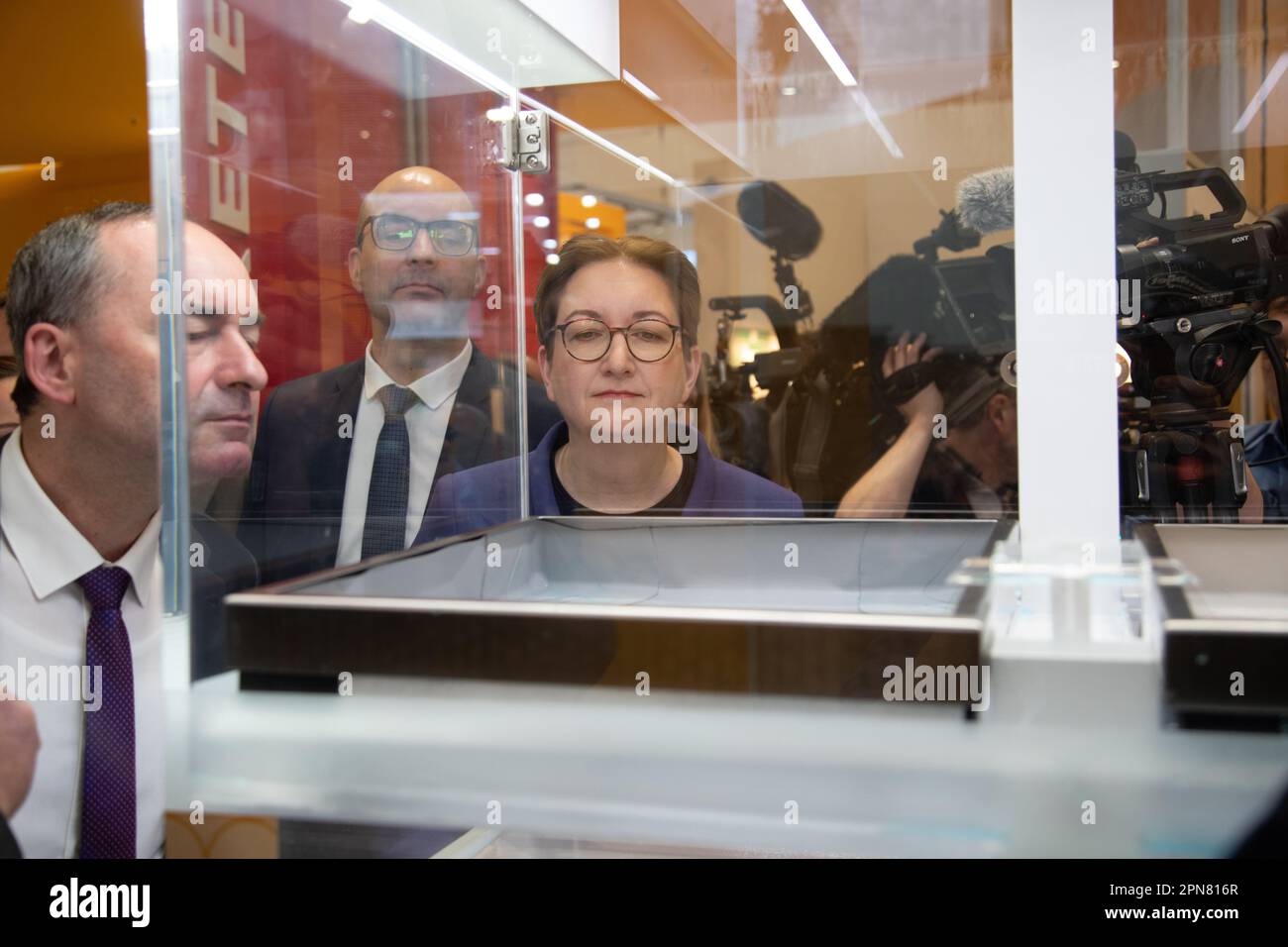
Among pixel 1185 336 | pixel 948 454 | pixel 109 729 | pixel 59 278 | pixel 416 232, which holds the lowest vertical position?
pixel 109 729

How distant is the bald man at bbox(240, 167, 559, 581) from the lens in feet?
5.04

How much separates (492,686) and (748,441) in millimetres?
1171

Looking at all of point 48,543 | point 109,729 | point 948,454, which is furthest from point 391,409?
point 948,454

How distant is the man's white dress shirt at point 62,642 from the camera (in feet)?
4.22

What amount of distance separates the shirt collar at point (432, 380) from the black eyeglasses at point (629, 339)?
211 mm

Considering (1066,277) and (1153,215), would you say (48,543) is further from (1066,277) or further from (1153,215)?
(1153,215)

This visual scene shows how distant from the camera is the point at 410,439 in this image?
1.77m

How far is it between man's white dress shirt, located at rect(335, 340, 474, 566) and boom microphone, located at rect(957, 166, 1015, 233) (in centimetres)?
95

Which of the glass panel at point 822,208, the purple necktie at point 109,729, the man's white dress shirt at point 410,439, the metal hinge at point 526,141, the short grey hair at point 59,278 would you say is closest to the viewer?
the purple necktie at point 109,729

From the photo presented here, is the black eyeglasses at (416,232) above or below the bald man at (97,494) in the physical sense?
above

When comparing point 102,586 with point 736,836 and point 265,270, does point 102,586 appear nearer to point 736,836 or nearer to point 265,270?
point 265,270

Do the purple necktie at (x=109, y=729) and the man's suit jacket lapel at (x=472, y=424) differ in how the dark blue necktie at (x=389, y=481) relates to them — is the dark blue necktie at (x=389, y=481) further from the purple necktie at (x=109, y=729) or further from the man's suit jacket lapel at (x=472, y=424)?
the purple necktie at (x=109, y=729)

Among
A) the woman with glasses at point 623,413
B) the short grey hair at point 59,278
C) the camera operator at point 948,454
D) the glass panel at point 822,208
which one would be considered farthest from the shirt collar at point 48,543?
the camera operator at point 948,454

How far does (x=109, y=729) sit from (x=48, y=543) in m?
0.27
